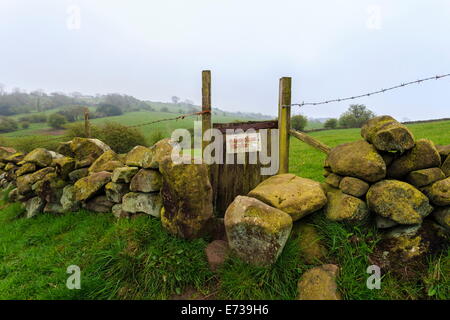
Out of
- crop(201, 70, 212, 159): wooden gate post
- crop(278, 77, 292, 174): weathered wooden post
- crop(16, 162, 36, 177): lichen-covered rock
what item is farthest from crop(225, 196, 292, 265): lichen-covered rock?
crop(16, 162, 36, 177): lichen-covered rock

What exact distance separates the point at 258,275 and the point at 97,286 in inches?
89.4

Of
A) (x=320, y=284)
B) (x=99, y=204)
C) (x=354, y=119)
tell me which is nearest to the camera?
(x=320, y=284)

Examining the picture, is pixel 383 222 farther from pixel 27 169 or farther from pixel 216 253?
pixel 27 169

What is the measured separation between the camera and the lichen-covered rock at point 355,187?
125 inches

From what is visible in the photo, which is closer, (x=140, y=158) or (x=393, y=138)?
(x=393, y=138)

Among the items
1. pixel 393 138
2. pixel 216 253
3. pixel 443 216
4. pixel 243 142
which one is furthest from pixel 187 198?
pixel 443 216

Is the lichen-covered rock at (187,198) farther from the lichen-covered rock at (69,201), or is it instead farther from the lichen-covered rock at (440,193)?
the lichen-covered rock at (440,193)

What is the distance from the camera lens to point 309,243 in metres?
3.16

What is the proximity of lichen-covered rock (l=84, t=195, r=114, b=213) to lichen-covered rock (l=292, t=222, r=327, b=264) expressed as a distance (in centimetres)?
397

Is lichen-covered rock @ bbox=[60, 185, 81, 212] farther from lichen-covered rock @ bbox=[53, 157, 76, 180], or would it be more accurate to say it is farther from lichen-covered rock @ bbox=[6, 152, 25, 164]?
lichen-covered rock @ bbox=[6, 152, 25, 164]

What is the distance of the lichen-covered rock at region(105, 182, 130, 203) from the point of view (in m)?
4.49

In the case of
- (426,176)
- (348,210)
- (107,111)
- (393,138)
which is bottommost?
(348,210)

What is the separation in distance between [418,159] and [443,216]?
2.65 ft
